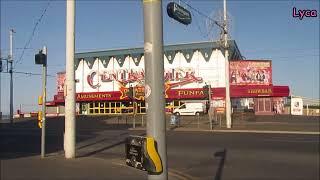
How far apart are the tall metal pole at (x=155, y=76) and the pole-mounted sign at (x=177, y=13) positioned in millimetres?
1239

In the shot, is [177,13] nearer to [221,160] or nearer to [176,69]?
[221,160]

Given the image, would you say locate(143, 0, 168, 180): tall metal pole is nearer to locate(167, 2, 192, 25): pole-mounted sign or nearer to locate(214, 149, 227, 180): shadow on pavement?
locate(167, 2, 192, 25): pole-mounted sign

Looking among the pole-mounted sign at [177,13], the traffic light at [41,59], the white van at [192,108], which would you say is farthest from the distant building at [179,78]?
the pole-mounted sign at [177,13]

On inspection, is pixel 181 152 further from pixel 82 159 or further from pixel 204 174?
pixel 204 174

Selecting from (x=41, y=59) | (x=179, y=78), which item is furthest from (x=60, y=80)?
(x=41, y=59)

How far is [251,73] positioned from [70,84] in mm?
42124

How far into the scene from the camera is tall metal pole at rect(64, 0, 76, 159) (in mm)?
16438

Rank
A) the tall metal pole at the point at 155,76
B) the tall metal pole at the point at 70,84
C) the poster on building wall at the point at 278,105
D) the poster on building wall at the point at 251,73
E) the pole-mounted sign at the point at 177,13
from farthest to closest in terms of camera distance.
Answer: the poster on building wall at the point at 278,105
the poster on building wall at the point at 251,73
the tall metal pole at the point at 70,84
the pole-mounted sign at the point at 177,13
the tall metal pole at the point at 155,76

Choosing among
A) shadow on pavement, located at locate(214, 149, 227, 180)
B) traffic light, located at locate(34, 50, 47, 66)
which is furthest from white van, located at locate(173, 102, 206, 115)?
traffic light, located at locate(34, 50, 47, 66)

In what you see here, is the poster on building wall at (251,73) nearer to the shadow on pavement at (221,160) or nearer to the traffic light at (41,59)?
the shadow on pavement at (221,160)

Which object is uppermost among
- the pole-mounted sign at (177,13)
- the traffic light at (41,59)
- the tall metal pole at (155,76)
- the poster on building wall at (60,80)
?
the poster on building wall at (60,80)

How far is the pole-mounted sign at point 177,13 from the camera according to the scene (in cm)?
569

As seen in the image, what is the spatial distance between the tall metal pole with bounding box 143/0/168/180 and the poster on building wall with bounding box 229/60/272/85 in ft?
172

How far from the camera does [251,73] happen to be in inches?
2235
